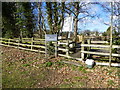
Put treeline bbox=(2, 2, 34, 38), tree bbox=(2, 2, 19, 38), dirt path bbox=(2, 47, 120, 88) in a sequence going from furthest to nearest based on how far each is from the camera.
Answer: tree bbox=(2, 2, 19, 38), treeline bbox=(2, 2, 34, 38), dirt path bbox=(2, 47, 120, 88)

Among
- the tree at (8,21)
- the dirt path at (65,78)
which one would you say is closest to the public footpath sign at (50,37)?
the dirt path at (65,78)

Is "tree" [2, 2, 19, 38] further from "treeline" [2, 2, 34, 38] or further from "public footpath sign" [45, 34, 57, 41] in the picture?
"public footpath sign" [45, 34, 57, 41]

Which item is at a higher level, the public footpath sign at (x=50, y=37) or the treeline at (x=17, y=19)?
the treeline at (x=17, y=19)

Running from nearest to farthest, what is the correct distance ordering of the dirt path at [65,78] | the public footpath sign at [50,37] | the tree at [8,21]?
the dirt path at [65,78] < the public footpath sign at [50,37] < the tree at [8,21]

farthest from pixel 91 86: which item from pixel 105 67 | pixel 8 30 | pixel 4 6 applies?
pixel 4 6

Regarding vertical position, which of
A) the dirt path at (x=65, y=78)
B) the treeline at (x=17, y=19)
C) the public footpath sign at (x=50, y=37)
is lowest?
the dirt path at (x=65, y=78)

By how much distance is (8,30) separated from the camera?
1792 cm

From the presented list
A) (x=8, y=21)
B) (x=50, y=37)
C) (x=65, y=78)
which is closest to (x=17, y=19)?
(x=8, y=21)

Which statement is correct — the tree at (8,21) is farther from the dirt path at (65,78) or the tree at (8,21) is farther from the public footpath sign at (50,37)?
the dirt path at (65,78)

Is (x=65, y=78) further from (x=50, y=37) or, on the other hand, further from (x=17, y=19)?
(x=17, y=19)

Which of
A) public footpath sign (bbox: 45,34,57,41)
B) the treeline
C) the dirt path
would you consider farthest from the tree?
the dirt path

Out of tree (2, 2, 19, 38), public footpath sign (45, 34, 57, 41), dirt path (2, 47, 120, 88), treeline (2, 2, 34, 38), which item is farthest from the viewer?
tree (2, 2, 19, 38)

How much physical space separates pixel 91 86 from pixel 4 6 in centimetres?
2010

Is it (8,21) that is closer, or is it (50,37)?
(50,37)
